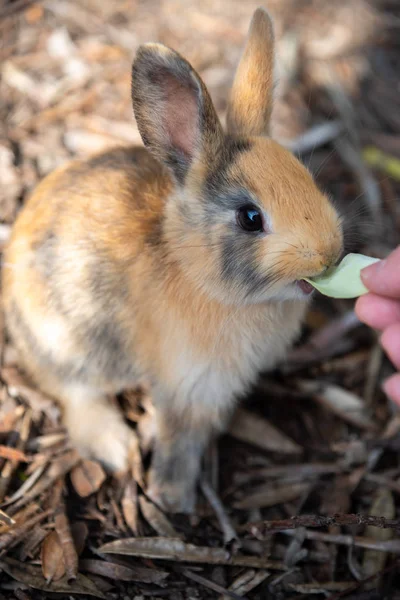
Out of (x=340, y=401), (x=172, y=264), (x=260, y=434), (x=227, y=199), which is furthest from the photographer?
(x=340, y=401)

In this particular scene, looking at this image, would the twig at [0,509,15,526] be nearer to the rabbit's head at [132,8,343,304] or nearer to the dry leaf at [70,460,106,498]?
the dry leaf at [70,460,106,498]

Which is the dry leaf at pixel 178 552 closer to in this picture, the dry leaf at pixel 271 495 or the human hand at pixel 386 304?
the dry leaf at pixel 271 495

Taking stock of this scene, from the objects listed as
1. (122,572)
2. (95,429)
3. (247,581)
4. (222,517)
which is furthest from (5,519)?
(247,581)

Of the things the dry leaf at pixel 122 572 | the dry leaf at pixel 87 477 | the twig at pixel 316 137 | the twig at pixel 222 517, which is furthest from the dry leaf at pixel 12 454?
the twig at pixel 316 137

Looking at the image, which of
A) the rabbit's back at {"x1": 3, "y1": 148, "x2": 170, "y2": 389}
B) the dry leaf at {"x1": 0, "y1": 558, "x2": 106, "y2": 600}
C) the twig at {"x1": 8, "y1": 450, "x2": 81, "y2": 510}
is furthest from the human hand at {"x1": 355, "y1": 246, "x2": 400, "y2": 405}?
the twig at {"x1": 8, "y1": 450, "x2": 81, "y2": 510}

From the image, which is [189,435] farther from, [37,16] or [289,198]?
[37,16]

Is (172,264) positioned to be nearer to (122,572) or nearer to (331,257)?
(331,257)

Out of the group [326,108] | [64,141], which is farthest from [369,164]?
[64,141]
